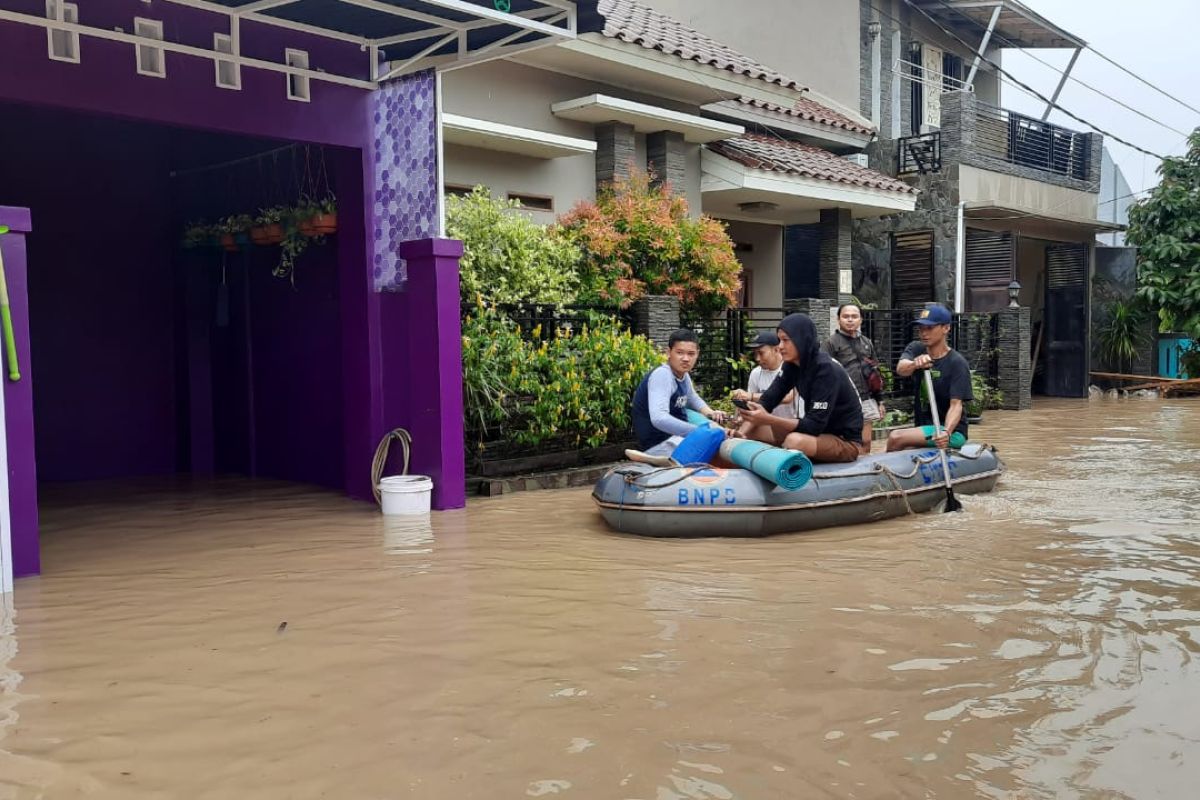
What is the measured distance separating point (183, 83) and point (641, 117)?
24.6 ft

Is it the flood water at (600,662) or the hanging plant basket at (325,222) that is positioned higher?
the hanging plant basket at (325,222)

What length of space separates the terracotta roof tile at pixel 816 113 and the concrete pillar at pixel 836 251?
5.65 feet

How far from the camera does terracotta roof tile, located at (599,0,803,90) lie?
13.6 m

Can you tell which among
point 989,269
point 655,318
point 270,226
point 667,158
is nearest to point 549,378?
point 655,318

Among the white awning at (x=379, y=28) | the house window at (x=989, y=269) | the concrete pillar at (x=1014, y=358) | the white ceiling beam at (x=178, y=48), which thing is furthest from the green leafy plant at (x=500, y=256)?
the house window at (x=989, y=269)

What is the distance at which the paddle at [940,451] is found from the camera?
9.02m

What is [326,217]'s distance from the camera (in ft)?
30.7

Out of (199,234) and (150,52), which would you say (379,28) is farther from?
(199,234)

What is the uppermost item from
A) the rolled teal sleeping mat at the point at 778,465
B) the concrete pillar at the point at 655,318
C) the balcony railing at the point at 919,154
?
the balcony railing at the point at 919,154

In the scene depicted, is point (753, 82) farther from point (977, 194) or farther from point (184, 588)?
point (184, 588)

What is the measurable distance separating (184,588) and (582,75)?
9.58 metres

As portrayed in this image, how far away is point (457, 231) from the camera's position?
11.0 metres

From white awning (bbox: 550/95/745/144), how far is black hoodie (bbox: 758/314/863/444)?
609 cm

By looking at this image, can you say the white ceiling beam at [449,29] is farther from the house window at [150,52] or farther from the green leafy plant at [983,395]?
the green leafy plant at [983,395]
